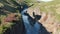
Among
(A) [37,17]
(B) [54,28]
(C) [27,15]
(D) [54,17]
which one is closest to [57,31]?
(B) [54,28]

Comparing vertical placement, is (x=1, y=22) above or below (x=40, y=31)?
above

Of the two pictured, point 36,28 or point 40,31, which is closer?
point 40,31

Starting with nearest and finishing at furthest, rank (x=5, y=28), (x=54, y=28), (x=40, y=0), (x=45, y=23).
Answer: (x=5, y=28)
(x=54, y=28)
(x=45, y=23)
(x=40, y=0)

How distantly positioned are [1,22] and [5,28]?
12.1 ft

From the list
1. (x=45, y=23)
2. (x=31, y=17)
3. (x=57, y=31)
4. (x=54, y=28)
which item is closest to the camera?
(x=57, y=31)

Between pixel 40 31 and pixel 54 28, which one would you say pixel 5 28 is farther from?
pixel 40 31

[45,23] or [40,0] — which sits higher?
[40,0]

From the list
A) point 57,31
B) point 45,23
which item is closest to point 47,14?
point 45,23

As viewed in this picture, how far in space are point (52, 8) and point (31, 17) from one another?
33.6 feet

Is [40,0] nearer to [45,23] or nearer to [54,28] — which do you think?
[45,23]

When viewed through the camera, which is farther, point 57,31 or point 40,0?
point 40,0

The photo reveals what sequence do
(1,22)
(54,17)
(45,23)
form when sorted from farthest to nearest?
1. (45,23)
2. (54,17)
3. (1,22)

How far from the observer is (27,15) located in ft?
308

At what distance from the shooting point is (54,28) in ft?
204
